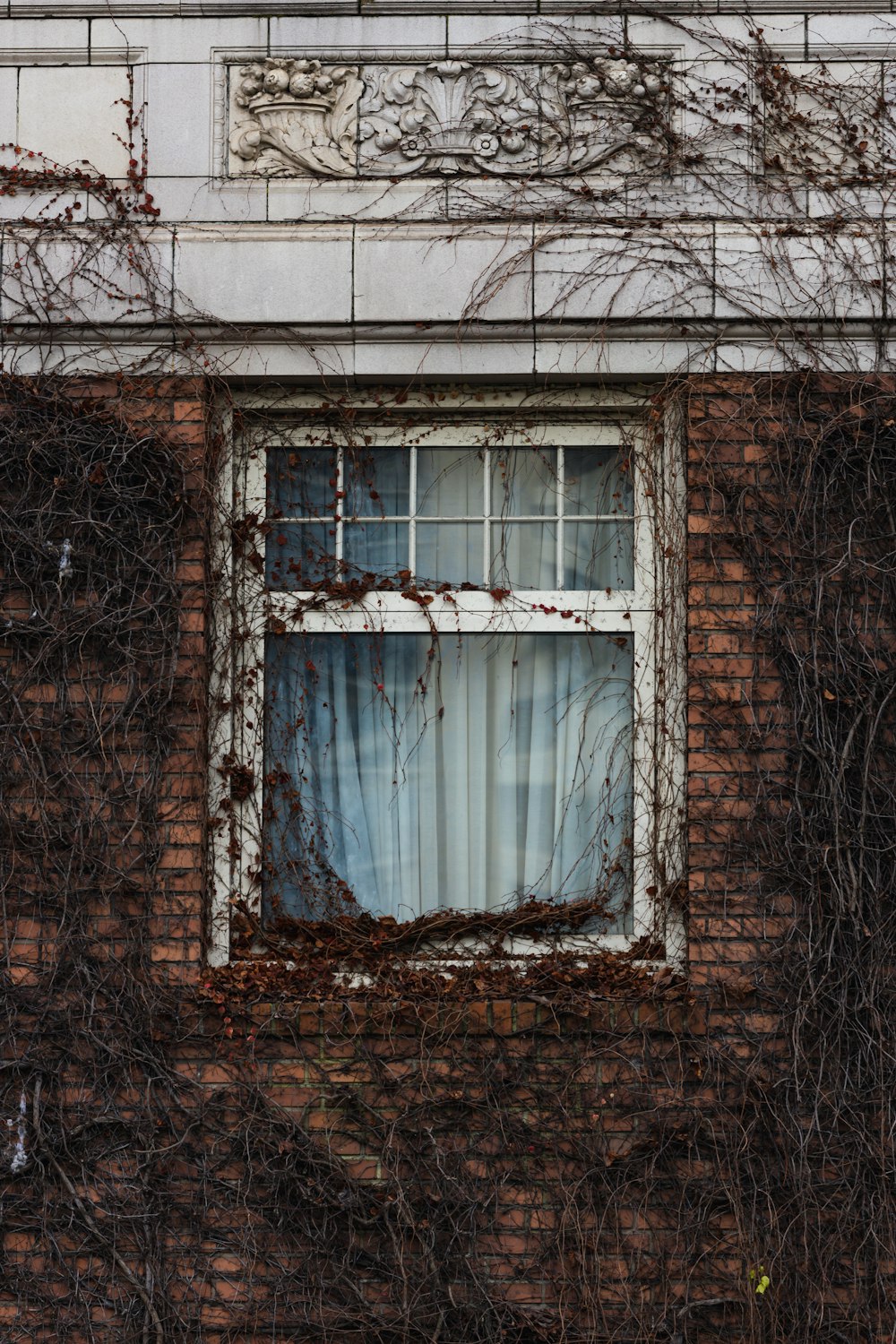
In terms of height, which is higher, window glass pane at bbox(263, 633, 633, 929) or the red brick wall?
window glass pane at bbox(263, 633, 633, 929)

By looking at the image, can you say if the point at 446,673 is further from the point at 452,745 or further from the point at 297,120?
the point at 297,120

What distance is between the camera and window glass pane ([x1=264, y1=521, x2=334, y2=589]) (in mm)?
4344

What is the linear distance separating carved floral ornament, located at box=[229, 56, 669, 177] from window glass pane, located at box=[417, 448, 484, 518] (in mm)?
933

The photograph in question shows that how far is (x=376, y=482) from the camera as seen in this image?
4.40 metres

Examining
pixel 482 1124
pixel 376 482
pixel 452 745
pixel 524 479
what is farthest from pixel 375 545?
pixel 482 1124

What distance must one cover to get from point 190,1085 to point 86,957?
52cm

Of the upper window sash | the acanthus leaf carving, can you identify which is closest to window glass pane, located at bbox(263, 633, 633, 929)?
the upper window sash

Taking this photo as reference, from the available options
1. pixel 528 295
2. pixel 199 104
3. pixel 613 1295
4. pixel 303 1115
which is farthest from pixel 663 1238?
pixel 199 104

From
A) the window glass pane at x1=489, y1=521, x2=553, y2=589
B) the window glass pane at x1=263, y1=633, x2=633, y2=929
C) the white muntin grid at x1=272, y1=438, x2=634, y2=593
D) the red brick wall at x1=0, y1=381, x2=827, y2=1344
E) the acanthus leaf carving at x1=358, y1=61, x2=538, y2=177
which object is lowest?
the red brick wall at x1=0, y1=381, x2=827, y2=1344

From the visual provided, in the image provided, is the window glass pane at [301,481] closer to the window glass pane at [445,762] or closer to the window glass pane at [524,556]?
the window glass pane at [445,762]

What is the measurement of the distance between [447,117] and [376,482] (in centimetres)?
124

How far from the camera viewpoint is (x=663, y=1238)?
3.95 m

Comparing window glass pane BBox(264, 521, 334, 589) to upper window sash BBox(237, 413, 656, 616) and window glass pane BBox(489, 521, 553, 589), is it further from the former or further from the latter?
window glass pane BBox(489, 521, 553, 589)

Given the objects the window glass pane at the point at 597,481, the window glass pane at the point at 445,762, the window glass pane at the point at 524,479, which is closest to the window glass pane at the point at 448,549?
the window glass pane at the point at 524,479
